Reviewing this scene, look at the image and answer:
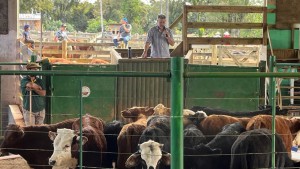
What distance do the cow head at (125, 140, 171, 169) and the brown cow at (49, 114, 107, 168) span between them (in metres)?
0.52

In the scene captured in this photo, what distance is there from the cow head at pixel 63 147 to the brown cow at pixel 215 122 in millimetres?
2174

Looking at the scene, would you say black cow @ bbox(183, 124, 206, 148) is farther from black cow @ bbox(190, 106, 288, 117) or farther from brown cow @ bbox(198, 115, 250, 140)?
black cow @ bbox(190, 106, 288, 117)

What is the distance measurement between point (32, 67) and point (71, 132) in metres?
2.33

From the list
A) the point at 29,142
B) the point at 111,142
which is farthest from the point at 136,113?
the point at 29,142

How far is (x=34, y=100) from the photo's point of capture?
519 inches

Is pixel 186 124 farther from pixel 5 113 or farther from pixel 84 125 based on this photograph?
pixel 5 113

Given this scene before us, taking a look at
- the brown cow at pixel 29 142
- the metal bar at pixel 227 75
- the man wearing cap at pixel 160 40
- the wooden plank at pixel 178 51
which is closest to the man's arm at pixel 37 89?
the brown cow at pixel 29 142

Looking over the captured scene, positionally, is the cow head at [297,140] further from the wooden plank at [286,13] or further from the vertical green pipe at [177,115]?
the wooden plank at [286,13]

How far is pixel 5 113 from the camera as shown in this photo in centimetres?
1587

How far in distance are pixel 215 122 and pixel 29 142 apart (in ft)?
9.08

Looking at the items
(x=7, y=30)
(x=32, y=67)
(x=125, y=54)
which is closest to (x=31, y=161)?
(x=32, y=67)

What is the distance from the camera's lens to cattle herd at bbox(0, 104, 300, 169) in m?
9.05

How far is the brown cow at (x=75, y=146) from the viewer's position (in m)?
9.37

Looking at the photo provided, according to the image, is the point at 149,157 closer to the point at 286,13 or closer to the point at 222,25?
the point at 222,25
